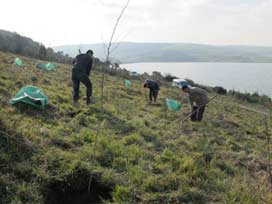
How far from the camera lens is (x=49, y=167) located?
11.8 feet

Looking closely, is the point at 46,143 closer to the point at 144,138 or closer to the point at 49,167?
the point at 49,167

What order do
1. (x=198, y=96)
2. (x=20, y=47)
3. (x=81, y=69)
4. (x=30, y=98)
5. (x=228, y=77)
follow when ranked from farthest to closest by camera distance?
(x=228, y=77), (x=20, y=47), (x=198, y=96), (x=81, y=69), (x=30, y=98)

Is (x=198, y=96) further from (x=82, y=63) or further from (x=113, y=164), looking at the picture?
(x=113, y=164)

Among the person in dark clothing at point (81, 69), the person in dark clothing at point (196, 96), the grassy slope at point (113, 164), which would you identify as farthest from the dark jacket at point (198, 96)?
the person in dark clothing at point (81, 69)

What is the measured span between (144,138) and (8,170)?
2.95 metres

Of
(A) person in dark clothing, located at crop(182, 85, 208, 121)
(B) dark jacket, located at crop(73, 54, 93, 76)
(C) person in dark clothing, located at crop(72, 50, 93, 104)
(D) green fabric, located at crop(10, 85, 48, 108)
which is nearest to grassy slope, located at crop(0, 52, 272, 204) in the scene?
(D) green fabric, located at crop(10, 85, 48, 108)

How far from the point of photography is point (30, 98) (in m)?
5.95

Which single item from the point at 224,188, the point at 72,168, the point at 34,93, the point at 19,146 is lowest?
the point at 224,188

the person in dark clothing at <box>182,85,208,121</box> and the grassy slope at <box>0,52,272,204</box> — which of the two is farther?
the person in dark clothing at <box>182,85,208,121</box>

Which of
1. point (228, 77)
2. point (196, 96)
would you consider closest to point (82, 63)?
point (196, 96)

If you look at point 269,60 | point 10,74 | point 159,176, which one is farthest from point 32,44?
point 269,60

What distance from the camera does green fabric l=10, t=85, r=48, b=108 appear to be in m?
5.82

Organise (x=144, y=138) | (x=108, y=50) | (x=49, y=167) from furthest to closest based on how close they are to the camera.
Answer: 1. (x=144, y=138)
2. (x=49, y=167)
3. (x=108, y=50)

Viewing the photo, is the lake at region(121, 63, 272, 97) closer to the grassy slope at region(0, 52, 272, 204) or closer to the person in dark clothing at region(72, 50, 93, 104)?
the person in dark clothing at region(72, 50, 93, 104)
